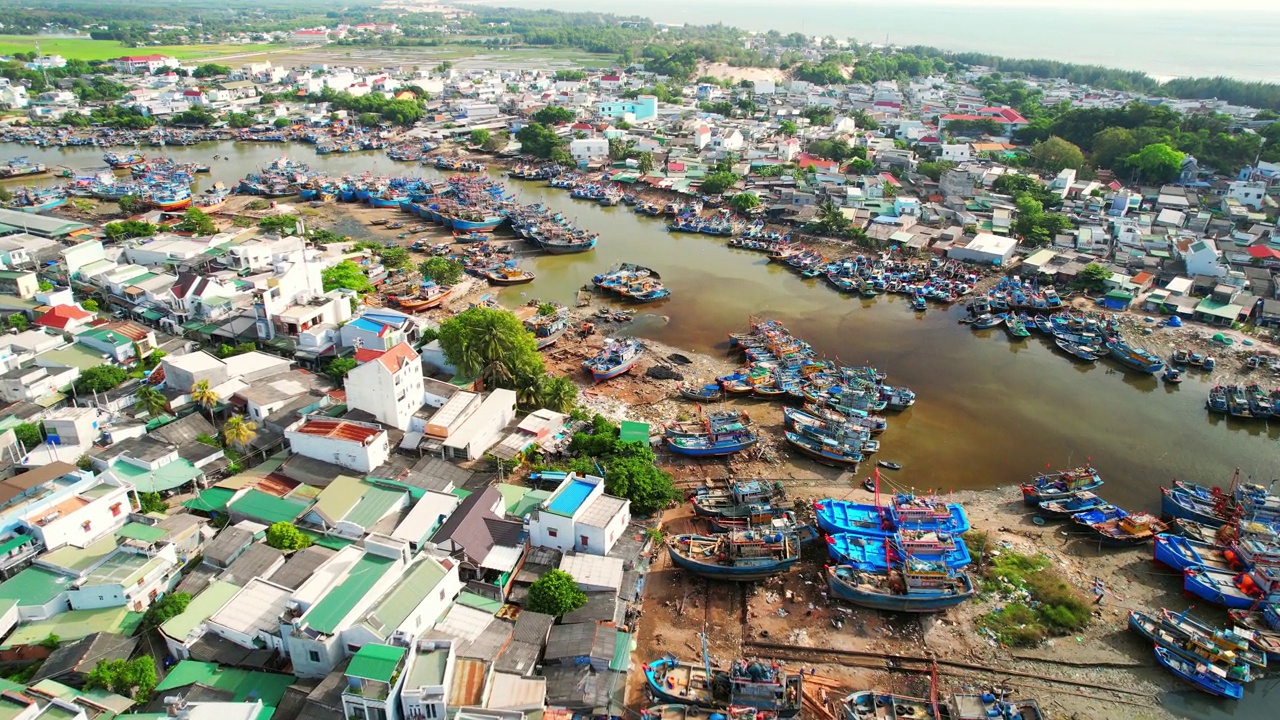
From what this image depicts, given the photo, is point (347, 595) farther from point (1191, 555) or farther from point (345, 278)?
point (345, 278)

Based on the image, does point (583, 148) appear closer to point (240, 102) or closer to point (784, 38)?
point (240, 102)

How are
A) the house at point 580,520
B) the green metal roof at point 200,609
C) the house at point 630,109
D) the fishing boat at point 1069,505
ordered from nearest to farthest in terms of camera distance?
the green metal roof at point 200,609 → the house at point 580,520 → the fishing boat at point 1069,505 → the house at point 630,109

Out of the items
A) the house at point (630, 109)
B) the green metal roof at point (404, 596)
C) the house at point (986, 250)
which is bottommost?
the green metal roof at point (404, 596)

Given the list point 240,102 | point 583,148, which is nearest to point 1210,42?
point 583,148

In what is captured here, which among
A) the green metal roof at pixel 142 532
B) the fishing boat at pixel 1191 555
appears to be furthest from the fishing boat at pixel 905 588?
the green metal roof at pixel 142 532

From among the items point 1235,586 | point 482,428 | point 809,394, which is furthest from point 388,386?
point 1235,586

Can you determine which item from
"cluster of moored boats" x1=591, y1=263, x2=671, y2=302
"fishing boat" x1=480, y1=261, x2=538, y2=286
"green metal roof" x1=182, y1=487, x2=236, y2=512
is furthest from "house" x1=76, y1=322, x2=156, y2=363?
"cluster of moored boats" x1=591, y1=263, x2=671, y2=302

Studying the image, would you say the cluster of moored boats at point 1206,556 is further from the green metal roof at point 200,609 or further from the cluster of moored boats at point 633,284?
the green metal roof at point 200,609
